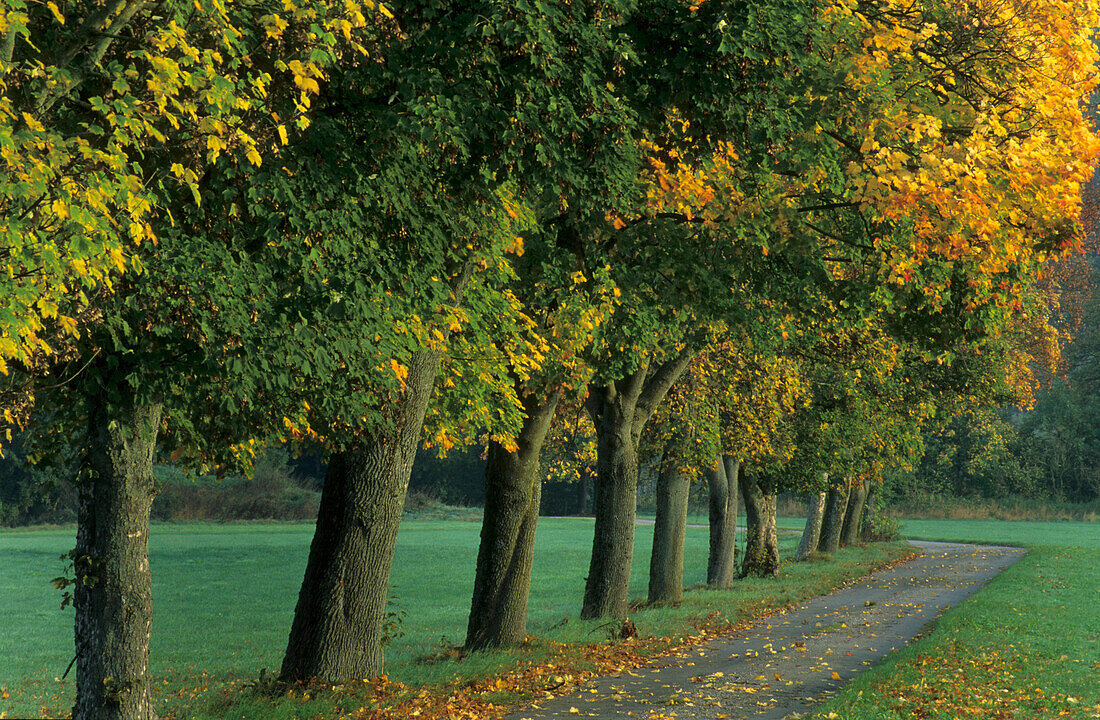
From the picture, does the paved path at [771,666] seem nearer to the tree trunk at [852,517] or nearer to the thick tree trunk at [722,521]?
the thick tree trunk at [722,521]

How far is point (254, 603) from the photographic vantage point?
29000 mm

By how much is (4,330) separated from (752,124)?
6167 millimetres

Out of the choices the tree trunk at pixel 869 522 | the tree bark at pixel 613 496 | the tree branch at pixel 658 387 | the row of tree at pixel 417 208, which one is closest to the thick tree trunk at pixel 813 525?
the tree trunk at pixel 869 522

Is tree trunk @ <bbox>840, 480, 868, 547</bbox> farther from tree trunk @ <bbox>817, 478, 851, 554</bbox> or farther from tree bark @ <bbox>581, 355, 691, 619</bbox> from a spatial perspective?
tree bark @ <bbox>581, 355, 691, 619</bbox>

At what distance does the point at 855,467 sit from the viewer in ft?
101

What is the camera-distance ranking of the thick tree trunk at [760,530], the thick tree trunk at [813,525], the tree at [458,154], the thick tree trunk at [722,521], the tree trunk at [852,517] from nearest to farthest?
the tree at [458,154] < the thick tree trunk at [722,521] < the thick tree trunk at [760,530] < the thick tree trunk at [813,525] < the tree trunk at [852,517]

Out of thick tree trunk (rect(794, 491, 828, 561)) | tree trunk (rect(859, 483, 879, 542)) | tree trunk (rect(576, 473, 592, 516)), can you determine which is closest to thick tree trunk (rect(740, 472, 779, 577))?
thick tree trunk (rect(794, 491, 828, 561))

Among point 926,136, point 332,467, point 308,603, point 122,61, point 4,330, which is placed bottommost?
point 308,603

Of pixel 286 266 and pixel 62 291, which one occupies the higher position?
pixel 286 266

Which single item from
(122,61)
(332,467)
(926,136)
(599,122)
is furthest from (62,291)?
(926,136)

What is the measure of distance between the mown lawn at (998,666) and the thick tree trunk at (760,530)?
5.92 m

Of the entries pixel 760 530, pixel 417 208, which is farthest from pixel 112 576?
pixel 760 530

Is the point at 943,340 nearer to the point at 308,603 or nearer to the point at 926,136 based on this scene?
the point at 926,136

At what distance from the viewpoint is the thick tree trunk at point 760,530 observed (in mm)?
28859
